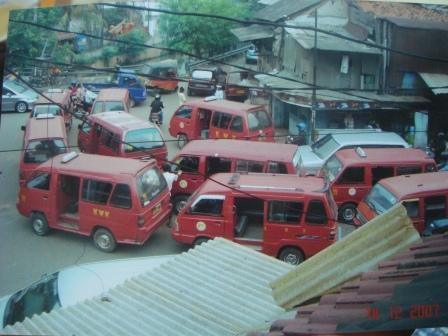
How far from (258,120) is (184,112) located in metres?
0.28

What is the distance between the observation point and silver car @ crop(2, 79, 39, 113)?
2.18 meters

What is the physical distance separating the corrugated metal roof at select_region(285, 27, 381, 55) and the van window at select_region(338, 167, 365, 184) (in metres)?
0.44

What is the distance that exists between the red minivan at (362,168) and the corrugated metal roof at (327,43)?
369mm

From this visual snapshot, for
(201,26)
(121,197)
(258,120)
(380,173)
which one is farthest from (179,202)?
(380,173)

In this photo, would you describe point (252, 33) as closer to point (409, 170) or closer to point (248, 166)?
point (248, 166)

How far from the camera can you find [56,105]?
225 centimetres

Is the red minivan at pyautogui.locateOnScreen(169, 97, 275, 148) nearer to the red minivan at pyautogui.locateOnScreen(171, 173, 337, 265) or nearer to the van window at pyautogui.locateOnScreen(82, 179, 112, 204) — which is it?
the red minivan at pyautogui.locateOnScreen(171, 173, 337, 265)

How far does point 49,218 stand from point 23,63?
→ 1.88ft

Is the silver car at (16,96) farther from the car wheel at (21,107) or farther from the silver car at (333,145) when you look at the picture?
the silver car at (333,145)

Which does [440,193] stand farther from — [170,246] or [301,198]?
[170,246]

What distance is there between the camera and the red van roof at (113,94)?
7.52 ft

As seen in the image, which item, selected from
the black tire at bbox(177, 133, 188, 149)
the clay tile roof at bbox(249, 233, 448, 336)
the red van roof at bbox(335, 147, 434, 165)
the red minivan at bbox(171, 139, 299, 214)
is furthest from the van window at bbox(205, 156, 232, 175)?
the clay tile roof at bbox(249, 233, 448, 336)

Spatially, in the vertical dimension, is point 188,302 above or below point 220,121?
below

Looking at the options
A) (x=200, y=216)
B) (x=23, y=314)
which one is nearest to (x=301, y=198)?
(x=200, y=216)
